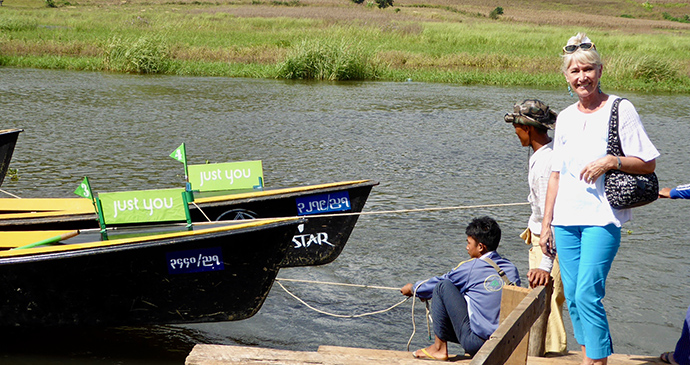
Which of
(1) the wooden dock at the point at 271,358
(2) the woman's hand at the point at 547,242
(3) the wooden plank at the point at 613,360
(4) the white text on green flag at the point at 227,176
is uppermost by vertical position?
(2) the woman's hand at the point at 547,242

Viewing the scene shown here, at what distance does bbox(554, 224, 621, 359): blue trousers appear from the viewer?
2.97m

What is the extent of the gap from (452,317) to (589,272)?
0.90m

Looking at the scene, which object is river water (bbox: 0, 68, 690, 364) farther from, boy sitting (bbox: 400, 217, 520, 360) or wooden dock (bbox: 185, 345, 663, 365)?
wooden dock (bbox: 185, 345, 663, 365)

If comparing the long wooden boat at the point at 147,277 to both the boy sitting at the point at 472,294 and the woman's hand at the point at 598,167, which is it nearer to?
the boy sitting at the point at 472,294

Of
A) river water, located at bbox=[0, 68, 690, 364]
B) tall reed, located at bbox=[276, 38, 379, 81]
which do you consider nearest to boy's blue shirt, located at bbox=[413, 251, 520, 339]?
river water, located at bbox=[0, 68, 690, 364]

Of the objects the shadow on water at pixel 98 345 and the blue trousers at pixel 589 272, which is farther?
the shadow on water at pixel 98 345

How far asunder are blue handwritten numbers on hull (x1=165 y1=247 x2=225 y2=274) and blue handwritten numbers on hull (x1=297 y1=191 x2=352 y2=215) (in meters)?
1.35

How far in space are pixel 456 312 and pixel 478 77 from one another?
65.7 ft

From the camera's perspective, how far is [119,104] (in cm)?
1636

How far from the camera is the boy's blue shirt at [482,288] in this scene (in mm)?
3602

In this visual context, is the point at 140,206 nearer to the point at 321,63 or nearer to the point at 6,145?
the point at 6,145

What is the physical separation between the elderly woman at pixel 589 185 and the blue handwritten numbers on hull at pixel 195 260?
2.29 m

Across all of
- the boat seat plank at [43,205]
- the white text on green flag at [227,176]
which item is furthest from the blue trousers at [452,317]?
the boat seat plank at [43,205]

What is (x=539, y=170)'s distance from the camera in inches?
145
